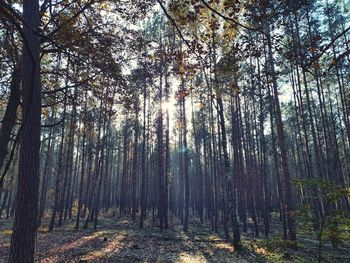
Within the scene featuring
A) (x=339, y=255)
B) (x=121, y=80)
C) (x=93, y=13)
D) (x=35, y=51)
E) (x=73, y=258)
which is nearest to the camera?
(x=35, y=51)

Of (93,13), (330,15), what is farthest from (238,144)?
(93,13)

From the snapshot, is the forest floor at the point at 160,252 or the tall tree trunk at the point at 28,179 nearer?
the tall tree trunk at the point at 28,179

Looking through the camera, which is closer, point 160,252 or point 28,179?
point 28,179

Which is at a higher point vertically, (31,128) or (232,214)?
(31,128)

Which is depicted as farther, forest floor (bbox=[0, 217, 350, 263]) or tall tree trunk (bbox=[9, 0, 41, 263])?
forest floor (bbox=[0, 217, 350, 263])

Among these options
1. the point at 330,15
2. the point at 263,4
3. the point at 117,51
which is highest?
the point at 330,15

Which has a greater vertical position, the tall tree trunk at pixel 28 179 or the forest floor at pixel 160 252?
the tall tree trunk at pixel 28 179

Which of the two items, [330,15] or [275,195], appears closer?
[330,15]

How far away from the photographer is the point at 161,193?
20156 millimetres

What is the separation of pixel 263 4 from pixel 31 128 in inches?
157

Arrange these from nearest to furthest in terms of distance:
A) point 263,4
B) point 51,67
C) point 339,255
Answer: point 263,4, point 51,67, point 339,255

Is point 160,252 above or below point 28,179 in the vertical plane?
below

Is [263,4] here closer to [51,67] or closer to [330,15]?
[51,67]

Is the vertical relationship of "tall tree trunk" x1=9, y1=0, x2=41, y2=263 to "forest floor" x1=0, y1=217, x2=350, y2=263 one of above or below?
above
